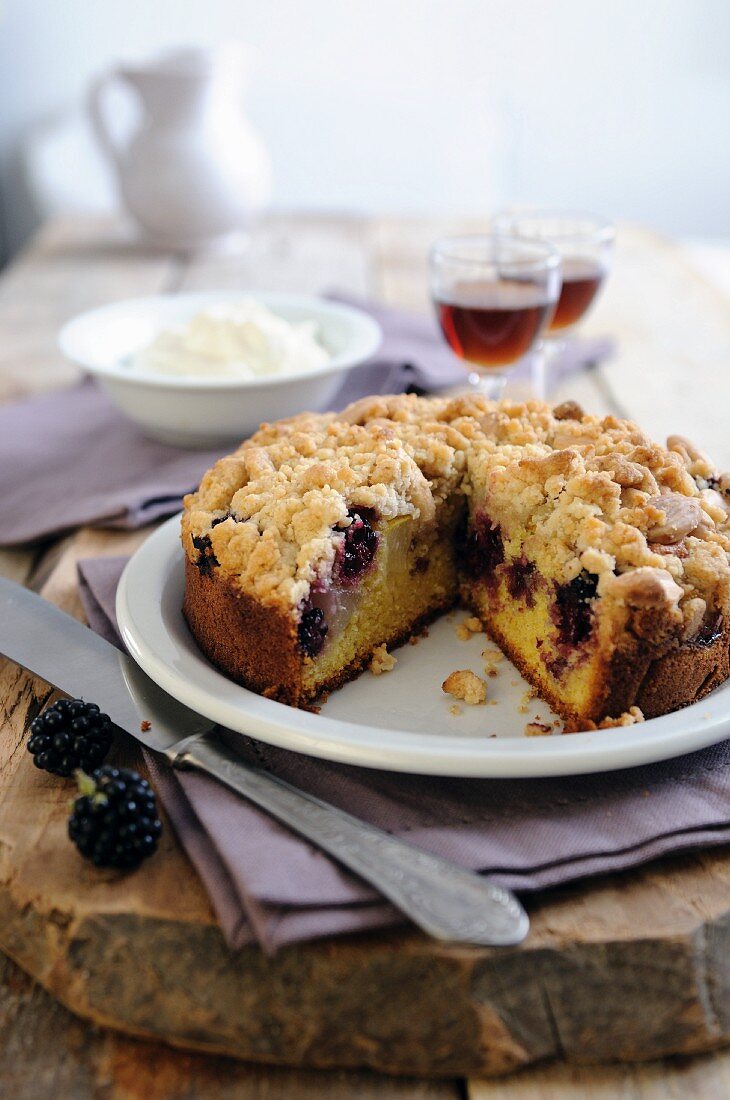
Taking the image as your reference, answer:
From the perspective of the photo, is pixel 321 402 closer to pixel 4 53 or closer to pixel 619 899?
pixel 619 899

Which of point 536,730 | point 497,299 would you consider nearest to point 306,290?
point 497,299

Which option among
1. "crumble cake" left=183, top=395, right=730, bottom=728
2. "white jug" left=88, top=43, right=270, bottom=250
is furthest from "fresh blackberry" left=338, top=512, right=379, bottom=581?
"white jug" left=88, top=43, right=270, bottom=250

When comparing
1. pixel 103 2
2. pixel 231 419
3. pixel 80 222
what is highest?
pixel 103 2

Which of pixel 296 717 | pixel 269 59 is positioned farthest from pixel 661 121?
pixel 296 717

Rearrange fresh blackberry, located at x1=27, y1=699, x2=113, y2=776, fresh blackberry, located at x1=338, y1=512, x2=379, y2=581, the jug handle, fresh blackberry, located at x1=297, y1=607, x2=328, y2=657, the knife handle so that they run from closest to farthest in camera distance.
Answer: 1. the knife handle
2. fresh blackberry, located at x1=27, y1=699, x2=113, y2=776
3. fresh blackberry, located at x1=297, y1=607, x2=328, y2=657
4. fresh blackberry, located at x1=338, y1=512, x2=379, y2=581
5. the jug handle

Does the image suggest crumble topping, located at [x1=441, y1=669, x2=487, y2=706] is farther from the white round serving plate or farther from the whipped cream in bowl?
the whipped cream in bowl
